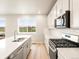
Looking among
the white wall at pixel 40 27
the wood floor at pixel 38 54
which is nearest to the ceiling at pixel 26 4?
the wood floor at pixel 38 54

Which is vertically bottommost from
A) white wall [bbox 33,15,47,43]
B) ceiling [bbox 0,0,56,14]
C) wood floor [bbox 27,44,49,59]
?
wood floor [bbox 27,44,49,59]

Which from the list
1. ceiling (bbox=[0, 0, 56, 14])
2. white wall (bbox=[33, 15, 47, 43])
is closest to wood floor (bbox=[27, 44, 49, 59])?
ceiling (bbox=[0, 0, 56, 14])

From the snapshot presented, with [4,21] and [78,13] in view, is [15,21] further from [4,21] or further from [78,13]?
[78,13]

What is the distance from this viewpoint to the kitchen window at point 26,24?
9.12 metres

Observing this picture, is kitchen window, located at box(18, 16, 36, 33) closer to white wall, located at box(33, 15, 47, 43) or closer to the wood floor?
white wall, located at box(33, 15, 47, 43)

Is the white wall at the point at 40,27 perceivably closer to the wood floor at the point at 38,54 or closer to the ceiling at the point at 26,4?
the wood floor at the point at 38,54

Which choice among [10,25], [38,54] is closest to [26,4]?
[38,54]

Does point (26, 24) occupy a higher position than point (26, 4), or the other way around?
point (26, 4)

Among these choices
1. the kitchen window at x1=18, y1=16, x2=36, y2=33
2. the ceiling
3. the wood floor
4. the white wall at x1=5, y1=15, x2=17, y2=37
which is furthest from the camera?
the kitchen window at x1=18, y1=16, x2=36, y2=33

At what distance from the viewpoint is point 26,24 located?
9180mm

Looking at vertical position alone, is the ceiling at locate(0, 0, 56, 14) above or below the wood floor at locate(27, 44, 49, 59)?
above

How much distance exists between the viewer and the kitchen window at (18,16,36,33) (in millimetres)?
9117

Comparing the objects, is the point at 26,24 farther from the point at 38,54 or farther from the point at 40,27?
the point at 38,54

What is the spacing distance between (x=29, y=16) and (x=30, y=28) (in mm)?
979
